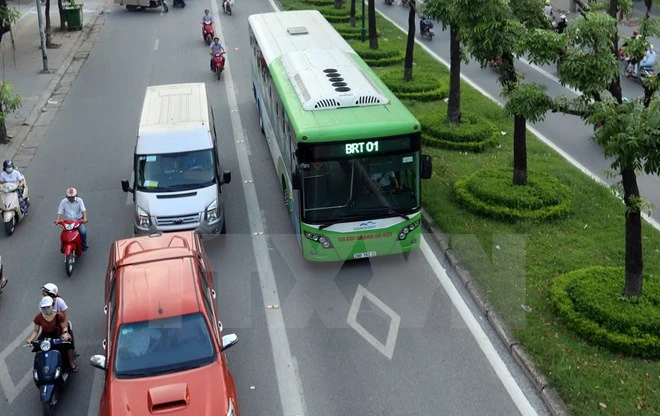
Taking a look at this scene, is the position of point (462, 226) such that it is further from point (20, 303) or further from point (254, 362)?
point (20, 303)

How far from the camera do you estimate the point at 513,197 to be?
51.4 feet

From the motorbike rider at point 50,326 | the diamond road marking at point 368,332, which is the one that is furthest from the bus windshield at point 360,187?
the motorbike rider at point 50,326

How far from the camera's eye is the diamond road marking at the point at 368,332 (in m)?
12.1

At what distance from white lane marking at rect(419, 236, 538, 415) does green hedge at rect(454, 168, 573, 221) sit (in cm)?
142

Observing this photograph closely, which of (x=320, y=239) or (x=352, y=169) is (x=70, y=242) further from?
(x=352, y=169)

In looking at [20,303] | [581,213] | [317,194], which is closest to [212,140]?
[317,194]

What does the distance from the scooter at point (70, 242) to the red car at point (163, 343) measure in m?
3.15

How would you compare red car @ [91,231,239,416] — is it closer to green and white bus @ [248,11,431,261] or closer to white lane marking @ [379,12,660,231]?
green and white bus @ [248,11,431,261]

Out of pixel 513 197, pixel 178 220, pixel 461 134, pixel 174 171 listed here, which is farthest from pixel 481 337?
pixel 461 134

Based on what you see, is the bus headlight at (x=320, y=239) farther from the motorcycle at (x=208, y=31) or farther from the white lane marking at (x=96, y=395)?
the motorcycle at (x=208, y=31)

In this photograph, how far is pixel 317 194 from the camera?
44.2ft

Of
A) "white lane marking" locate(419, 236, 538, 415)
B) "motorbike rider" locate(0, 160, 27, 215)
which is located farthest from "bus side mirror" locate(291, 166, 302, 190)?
"motorbike rider" locate(0, 160, 27, 215)

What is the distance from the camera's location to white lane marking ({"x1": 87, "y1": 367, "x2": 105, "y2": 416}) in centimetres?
1081

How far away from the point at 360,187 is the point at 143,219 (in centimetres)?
436
